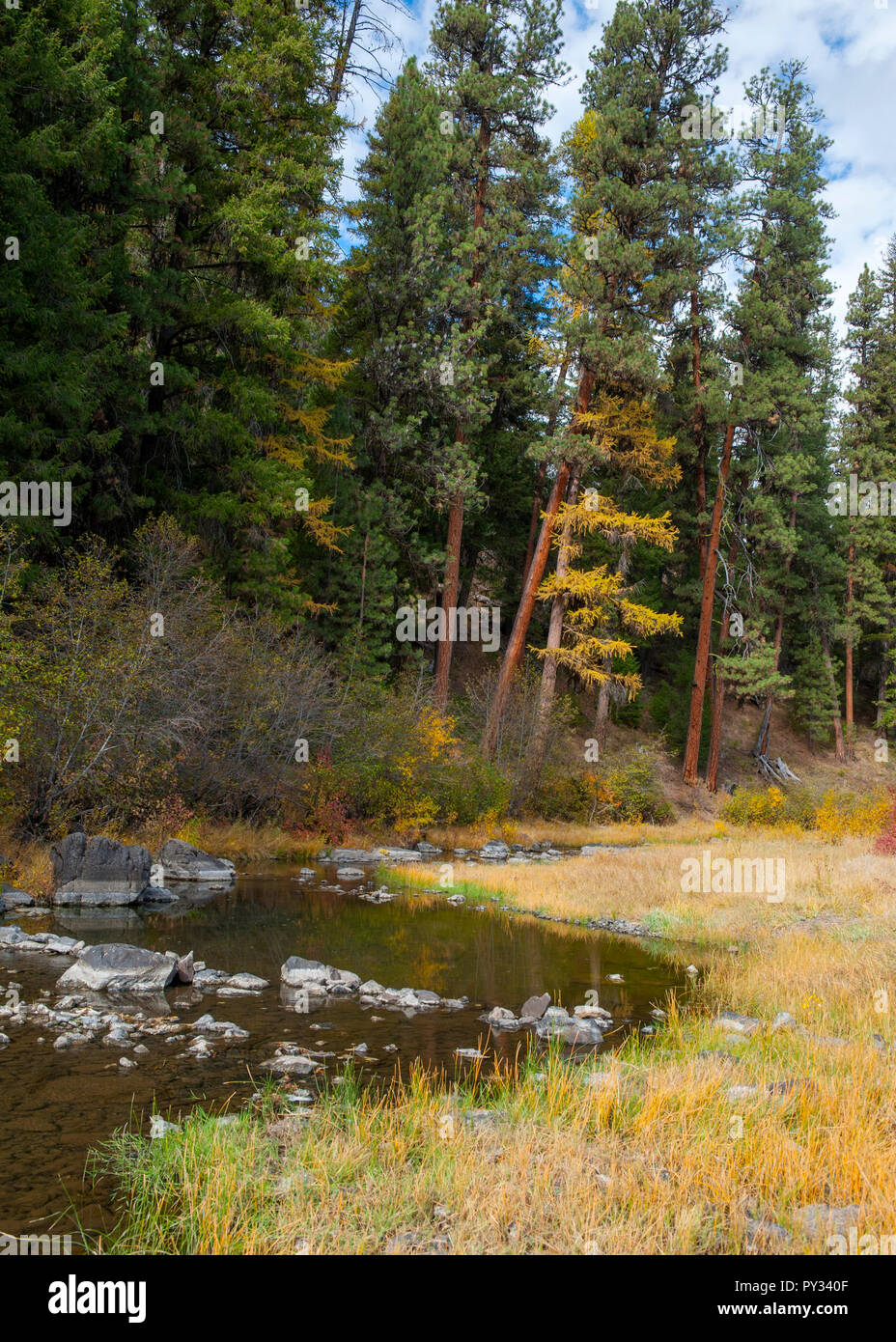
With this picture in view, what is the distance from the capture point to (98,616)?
48.5ft

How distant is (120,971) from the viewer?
861cm

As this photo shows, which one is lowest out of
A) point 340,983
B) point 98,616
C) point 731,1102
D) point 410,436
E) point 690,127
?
point 340,983

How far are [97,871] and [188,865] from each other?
2891 mm

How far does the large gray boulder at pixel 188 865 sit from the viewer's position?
627 inches

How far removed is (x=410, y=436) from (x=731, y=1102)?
26118 millimetres

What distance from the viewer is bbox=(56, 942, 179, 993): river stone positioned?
27.7ft

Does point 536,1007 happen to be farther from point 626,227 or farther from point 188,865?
point 626,227

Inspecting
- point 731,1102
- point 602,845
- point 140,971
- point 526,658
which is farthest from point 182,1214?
point 526,658

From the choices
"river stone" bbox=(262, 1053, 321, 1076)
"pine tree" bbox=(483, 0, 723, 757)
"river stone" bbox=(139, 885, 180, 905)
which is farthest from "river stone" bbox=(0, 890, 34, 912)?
"pine tree" bbox=(483, 0, 723, 757)

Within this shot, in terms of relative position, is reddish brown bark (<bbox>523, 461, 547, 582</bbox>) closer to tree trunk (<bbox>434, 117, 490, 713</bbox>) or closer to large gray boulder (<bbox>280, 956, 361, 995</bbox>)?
tree trunk (<bbox>434, 117, 490, 713</bbox>)

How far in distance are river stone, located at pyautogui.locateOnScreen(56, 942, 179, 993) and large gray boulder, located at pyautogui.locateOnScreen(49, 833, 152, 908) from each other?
165 inches

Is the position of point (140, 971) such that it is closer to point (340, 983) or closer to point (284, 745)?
point (340, 983)

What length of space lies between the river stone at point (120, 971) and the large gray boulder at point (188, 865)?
7.03 metres

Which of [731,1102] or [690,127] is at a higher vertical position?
[690,127]
